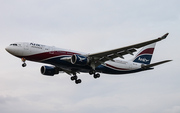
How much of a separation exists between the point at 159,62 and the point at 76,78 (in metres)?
13.7

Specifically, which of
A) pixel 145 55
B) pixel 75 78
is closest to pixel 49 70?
pixel 75 78

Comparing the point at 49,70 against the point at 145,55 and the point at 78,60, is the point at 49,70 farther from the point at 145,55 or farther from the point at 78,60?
the point at 145,55

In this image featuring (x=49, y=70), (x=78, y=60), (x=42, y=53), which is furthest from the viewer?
(x=49, y=70)

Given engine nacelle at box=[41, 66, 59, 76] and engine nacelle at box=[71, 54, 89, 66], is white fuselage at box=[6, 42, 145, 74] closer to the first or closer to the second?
engine nacelle at box=[71, 54, 89, 66]

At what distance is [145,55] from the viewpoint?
49750 millimetres

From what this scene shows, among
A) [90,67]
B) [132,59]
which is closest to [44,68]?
[90,67]

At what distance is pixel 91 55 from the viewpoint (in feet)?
126

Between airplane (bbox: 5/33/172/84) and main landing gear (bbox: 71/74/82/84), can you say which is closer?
airplane (bbox: 5/33/172/84)

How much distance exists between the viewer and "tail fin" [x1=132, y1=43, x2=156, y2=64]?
4844 centimetres

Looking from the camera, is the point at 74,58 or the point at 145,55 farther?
the point at 145,55

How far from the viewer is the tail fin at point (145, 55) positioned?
159ft

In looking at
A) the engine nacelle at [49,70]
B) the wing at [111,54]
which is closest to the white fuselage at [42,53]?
the wing at [111,54]

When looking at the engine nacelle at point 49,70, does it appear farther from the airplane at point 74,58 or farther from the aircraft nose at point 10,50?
the aircraft nose at point 10,50

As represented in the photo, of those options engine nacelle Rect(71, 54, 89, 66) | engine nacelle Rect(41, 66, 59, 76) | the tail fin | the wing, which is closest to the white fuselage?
the wing
